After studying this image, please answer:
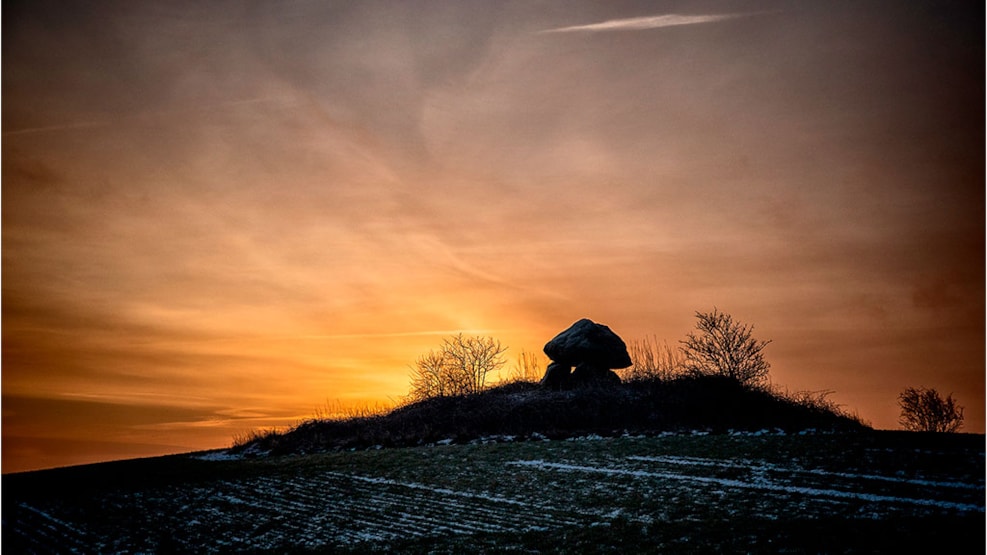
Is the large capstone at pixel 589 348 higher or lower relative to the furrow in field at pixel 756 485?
higher

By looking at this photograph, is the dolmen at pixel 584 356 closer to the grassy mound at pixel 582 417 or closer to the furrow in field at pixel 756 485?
the grassy mound at pixel 582 417

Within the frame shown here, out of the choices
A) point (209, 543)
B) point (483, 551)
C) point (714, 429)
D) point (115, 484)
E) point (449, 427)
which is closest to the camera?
point (483, 551)

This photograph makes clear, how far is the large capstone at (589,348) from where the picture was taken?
24.9 meters

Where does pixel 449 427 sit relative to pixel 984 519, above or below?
above

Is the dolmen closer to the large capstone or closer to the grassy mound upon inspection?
the large capstone

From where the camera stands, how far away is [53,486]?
14188mm

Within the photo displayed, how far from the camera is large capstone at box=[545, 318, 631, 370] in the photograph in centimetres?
2491

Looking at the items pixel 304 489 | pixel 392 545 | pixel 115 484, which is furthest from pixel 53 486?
pixel 392 545

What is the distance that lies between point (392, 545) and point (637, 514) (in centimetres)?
311

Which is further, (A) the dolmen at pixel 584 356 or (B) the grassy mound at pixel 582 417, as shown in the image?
(A) the dolmen at pixel 584 356

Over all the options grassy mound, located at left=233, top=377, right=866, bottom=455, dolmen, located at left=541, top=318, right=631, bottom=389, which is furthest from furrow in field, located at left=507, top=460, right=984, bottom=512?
dolmen, located at left=541, top=318, right=631, bottom=389

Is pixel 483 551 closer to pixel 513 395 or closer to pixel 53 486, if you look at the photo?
pixel 53 486

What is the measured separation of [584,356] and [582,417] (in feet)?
16.0

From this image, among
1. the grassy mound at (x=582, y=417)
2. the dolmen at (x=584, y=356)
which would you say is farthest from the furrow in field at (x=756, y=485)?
the dolmen at (x=584, y=356)
